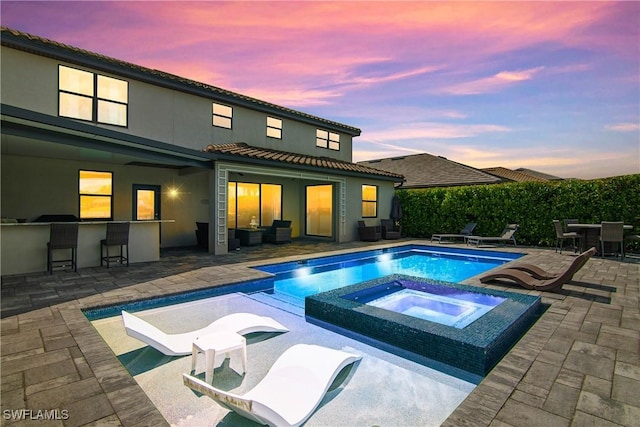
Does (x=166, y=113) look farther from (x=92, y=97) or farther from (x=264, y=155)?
(x=264, y=155)

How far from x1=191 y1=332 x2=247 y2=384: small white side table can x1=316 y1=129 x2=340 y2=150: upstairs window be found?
14.1m

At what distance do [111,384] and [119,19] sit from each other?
10.4m

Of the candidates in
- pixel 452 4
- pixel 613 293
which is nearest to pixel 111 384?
pixel 613 293

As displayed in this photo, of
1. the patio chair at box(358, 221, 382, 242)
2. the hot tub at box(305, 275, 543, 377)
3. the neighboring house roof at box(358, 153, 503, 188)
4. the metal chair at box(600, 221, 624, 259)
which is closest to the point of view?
the hot tub at box(305, 275, 543, 377)

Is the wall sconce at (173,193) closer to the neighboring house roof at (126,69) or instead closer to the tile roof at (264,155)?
the tile roof at (264,155)

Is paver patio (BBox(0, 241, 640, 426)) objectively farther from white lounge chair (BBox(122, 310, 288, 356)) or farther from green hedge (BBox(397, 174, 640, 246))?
green hedge (BBox(397, 174, 640, 246))

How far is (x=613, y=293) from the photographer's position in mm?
6094

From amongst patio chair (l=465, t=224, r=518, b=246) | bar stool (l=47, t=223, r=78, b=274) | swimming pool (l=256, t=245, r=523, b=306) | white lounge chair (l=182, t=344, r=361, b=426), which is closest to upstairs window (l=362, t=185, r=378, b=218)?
swimming pool (l=256, t=245, r=523, b=306)

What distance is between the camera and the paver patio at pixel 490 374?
8.23 feet

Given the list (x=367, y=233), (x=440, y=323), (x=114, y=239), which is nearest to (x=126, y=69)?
(x=114, y=239)

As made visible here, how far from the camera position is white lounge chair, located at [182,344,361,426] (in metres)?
2.44

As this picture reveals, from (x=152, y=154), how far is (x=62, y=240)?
288 centimetres

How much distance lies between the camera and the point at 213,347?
Answer: 3453 millimetres

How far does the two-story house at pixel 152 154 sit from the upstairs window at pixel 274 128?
0.05 m
